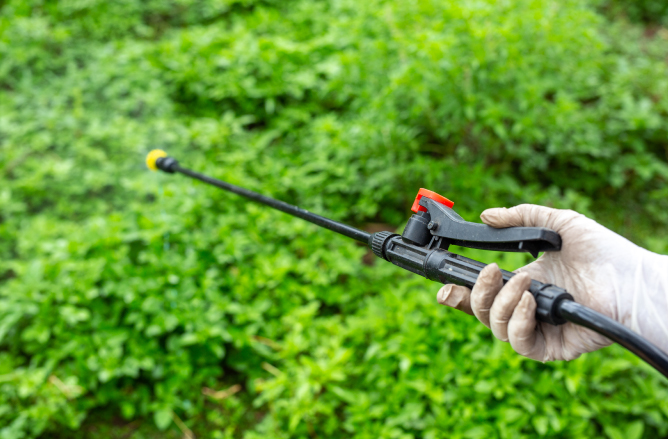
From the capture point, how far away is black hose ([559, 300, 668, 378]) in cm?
86

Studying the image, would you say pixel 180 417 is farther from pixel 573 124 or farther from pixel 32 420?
pixel 573 124

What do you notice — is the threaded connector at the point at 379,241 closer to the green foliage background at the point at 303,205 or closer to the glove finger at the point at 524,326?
the glove finger at the point at 524,326

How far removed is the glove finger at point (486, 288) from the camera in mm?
1062

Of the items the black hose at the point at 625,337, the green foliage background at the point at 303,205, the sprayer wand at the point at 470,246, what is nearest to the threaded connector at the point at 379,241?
the sprayer wand at the point at 470,246

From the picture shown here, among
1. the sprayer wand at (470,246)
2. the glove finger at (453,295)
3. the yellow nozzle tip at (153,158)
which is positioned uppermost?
the sprayer wand at (470,246)

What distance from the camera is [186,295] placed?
2.68 metres

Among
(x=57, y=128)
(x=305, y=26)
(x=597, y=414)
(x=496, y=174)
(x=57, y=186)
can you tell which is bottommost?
(x=57, y=186)

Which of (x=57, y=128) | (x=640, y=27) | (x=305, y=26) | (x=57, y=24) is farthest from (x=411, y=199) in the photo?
(x=57, y=24)

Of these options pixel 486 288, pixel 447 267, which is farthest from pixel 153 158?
pixel 486 288

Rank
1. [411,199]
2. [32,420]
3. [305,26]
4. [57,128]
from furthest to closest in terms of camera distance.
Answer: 1. [305,26]
2. [57,128]
3. [411,199]
4. [32,420]

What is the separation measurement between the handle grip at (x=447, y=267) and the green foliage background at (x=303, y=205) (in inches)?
48.4

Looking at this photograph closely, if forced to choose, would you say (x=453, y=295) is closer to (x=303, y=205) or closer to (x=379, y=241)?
(x=379, y=241)

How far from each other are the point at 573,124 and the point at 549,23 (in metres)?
0.80

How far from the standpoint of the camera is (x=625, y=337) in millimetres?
873
